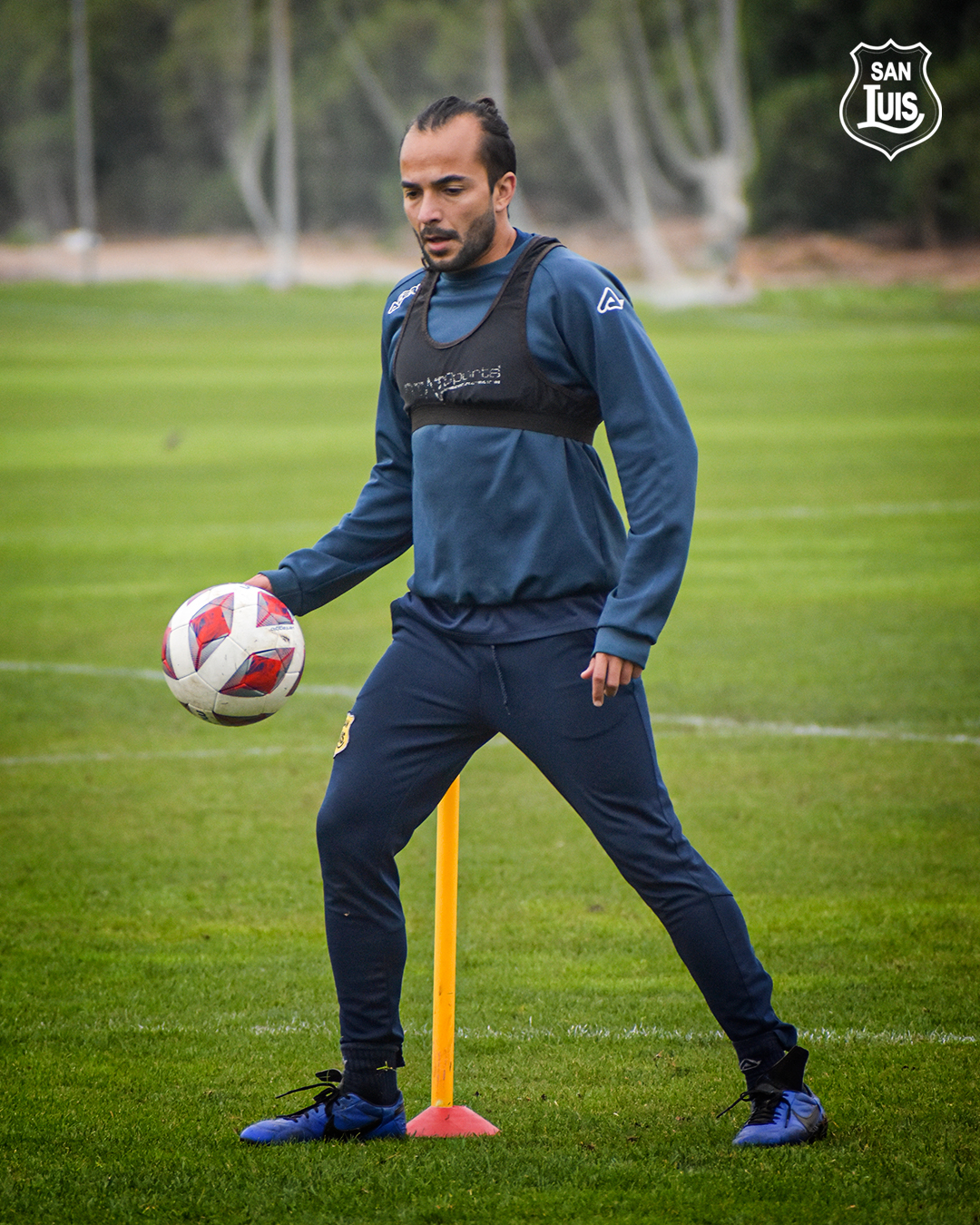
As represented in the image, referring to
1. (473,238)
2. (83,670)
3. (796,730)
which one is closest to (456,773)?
(473,238)

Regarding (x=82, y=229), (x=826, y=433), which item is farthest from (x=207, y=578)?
(x=82, y=229)

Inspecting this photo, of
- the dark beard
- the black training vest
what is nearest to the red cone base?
the black training vest

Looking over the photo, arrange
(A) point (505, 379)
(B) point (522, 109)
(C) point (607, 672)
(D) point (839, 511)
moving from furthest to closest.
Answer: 1. (B) point (522, 109)
2. (D) point (839, 511)
3. (A) point (505, 379)
4. (C) point (607, 672)

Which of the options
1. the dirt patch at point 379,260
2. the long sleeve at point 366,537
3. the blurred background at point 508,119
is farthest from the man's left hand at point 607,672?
the dirt patch at point 379,260

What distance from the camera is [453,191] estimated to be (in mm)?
3867

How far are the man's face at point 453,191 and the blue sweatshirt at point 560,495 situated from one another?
0.08 metres

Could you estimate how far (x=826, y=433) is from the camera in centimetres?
2403

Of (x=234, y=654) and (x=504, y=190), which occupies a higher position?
(x=504, y=190)

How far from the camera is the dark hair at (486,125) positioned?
3.89 metres

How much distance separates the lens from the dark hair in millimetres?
3887

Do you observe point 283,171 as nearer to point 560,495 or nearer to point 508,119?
point 508,119

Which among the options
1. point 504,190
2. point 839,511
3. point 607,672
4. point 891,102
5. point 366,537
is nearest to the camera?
point 607,672

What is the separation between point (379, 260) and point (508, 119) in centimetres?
650

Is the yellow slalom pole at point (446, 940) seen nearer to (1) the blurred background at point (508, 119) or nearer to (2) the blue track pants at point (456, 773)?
(2) the blue track pants at point (456, 773)
